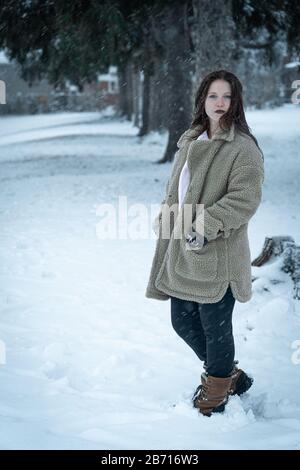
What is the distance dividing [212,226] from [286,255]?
2.57 meters

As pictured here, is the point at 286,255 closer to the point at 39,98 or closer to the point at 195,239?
the point at 195,239

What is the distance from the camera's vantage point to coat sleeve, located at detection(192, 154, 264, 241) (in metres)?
2.86

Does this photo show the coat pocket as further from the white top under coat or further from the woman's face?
the woman's face

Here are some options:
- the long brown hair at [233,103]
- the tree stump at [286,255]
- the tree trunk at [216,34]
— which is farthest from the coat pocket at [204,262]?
the tree trunk at [216,34]

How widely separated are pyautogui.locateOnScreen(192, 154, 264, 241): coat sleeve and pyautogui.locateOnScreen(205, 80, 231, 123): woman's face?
298mm

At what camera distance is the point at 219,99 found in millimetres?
2984

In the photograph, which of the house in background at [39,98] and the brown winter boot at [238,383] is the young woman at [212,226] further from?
the house in background at [39,98]

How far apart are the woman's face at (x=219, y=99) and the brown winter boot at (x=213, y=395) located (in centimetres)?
150

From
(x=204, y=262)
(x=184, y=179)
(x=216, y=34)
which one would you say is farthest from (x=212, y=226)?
(x=216, y=34)

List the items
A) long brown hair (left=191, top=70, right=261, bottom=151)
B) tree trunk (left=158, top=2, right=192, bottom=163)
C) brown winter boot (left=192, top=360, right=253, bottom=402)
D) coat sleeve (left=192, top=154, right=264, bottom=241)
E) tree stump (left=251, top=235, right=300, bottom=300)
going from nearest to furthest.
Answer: coat sleeve (left=192, top=154, right=264, bottom=241)
long brown hair (left=191, top=70, right=261, bottom=151)
brown winter boot (left=192, top=360, right=253, bottom=402)
tree stump (left=251, top=235, right=300, bottom=300)
tree trunk (left=158, top=2, right=192, bottom=163)

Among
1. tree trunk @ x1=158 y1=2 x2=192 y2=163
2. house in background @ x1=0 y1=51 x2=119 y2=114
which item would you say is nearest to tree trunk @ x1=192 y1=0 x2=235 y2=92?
tree trunk @ x1=158 y1=2 x2=192 y2=163

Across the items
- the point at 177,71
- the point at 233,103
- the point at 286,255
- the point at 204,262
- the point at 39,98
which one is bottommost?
the point at 286,255

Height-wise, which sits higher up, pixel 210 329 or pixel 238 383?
pixel 210 329

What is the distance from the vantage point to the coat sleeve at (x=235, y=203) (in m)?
2.86
